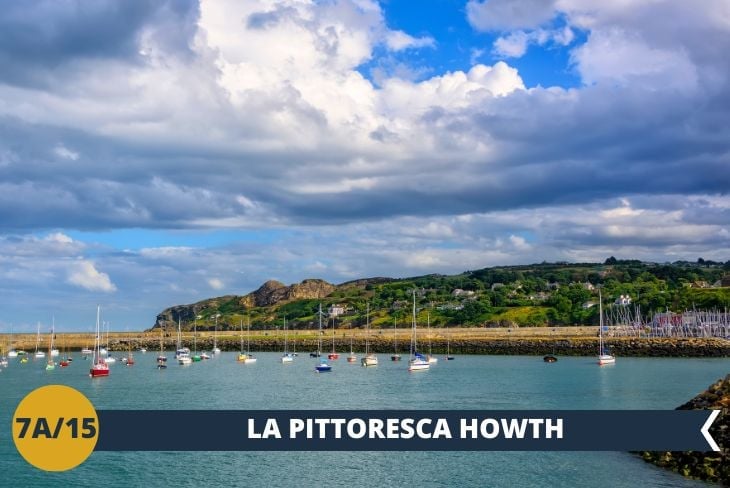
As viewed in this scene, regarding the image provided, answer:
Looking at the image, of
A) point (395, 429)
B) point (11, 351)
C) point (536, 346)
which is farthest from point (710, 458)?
point (11, 351)

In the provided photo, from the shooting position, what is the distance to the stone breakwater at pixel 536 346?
119688mm

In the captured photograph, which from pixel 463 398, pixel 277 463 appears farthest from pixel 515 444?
pixel 463 398

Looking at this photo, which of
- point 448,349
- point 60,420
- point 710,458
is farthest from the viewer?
point 448,349

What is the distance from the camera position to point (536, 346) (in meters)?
134

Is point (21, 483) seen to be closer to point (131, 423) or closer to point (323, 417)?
point (131, 423)

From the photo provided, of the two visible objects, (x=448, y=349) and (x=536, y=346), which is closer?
(x=536, y=346)

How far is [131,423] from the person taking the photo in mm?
24734

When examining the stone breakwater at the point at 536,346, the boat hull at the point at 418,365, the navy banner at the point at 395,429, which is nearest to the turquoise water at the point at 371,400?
the boat hull at the point at 418,365

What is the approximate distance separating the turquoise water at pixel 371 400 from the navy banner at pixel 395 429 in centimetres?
808

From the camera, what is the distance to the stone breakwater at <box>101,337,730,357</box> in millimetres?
119688

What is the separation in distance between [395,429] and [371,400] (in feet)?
133

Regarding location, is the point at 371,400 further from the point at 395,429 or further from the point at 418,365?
the point at 395,429

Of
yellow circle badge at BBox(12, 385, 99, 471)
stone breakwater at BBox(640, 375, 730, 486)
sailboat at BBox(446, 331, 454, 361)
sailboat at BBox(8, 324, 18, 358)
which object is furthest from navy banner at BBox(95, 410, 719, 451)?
sailboat at BBox(8, 324, 18, 358)

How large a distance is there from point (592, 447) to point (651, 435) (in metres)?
2.55
